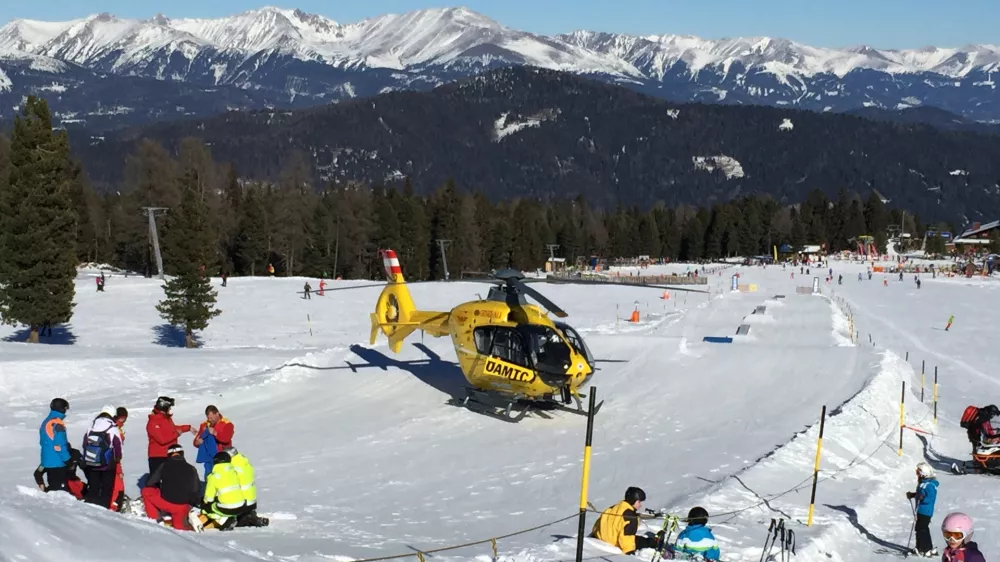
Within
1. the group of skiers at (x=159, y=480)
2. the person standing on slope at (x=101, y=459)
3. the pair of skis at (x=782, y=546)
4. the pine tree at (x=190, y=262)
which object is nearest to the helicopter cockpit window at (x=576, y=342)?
the pair of skis at (x=782, y=546)

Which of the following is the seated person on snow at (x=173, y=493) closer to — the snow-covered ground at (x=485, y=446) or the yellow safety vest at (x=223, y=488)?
the yellow safety vest at (x=223, y=488)

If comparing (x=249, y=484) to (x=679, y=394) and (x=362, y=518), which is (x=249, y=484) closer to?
(x=362, y=518)

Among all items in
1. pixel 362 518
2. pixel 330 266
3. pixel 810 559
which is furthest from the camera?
pixel 330 266

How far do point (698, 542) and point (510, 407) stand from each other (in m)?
9.69

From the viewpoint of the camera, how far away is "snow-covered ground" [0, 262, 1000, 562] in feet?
37.8

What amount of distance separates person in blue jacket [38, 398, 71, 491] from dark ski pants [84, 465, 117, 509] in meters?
0.47

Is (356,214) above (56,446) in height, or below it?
above

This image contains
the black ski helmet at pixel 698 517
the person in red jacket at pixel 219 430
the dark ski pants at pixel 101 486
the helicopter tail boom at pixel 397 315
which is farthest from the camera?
the helicopter tail boom at pixel 397 315

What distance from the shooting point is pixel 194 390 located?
71.4ft

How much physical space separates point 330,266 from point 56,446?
87169mm

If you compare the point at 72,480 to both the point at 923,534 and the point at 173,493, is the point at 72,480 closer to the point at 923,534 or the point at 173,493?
the point at 173,493

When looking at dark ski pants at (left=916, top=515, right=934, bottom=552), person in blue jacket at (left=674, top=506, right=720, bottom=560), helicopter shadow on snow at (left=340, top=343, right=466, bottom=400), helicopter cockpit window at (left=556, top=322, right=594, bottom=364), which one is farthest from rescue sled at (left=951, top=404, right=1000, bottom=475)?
helicopter shadow on snow at (left=340, top=343, right=466, bottom=400)

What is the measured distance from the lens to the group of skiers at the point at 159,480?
11477 mm

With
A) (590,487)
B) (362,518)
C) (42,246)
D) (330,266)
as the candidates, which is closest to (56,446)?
(362,518)
